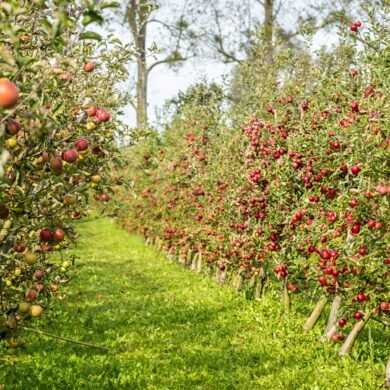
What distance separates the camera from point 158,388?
5.88 meters

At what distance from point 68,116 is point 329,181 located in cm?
441

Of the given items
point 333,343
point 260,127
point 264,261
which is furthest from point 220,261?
point 333,343

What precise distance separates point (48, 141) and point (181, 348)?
5018 mm

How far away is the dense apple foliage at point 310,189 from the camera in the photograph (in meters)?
5.32

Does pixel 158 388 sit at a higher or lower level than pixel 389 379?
lower

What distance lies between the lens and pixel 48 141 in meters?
2.90

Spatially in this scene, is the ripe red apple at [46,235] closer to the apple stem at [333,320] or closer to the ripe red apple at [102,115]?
the ripe red apple at [102,115]

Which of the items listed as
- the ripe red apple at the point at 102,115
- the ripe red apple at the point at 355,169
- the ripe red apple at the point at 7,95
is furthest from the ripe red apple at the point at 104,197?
the ripe red apple at the point at 355,169

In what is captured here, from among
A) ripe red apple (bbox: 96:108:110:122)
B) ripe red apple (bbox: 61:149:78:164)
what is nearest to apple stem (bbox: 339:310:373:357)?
ripe red apple (bbox: 96:108:110:122)

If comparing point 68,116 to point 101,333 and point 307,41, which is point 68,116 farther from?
point 307,41

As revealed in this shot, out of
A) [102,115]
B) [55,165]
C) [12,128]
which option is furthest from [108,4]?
[102,115]

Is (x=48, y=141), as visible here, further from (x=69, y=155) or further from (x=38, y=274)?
(x=38, y=274)

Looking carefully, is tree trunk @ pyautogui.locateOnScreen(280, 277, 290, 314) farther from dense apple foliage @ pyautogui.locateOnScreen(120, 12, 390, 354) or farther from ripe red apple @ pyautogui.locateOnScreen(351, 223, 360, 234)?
ripe red apple @ pyautogui.locateOnScreen(351, 223, 360, 234)

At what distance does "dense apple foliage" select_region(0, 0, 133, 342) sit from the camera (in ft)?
8.25
